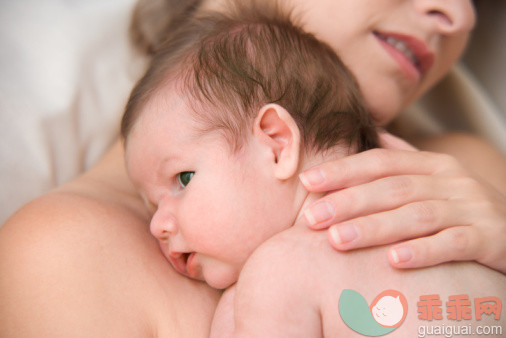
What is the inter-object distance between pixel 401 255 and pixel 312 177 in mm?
219

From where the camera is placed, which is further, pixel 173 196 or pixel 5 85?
pixel 5 85

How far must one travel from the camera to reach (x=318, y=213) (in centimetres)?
89

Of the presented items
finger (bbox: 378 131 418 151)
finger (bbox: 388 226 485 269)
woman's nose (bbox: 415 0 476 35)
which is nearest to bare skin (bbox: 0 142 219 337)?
finger (bbox: 388 226 485 269)

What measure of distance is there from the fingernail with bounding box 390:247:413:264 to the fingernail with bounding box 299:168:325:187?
0.19 m

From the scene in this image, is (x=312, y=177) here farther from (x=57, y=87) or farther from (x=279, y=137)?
(x=57, y=87)

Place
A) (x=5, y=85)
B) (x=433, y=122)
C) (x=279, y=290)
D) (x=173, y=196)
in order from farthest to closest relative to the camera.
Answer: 1. (x=433, y=122)
2. (x=5, y=85)
3. (x=173, y=196)
4. (x=279, y=290)

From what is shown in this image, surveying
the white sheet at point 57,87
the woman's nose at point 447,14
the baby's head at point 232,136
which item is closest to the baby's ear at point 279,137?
the baby's head at point 232,136

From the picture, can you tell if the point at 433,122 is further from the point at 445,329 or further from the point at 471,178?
the point at 445,329

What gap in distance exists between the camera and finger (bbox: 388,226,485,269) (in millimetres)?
854

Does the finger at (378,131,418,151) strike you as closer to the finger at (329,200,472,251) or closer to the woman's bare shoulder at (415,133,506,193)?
the finger at (329,200,472,251)

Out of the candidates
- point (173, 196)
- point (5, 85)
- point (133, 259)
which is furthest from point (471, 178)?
point (5, 85)

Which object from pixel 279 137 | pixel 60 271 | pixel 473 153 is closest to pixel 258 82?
pixel 279 137

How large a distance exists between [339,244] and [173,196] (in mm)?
394

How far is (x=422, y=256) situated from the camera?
0.86 meters
